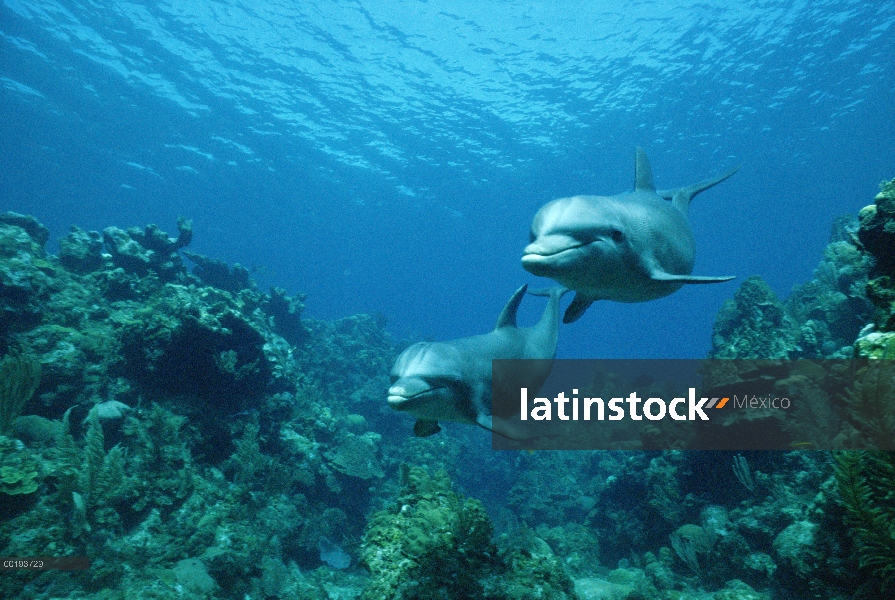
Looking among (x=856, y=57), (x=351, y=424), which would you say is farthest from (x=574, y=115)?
(x=351, y=424)

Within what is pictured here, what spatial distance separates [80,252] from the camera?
12234 millimetres

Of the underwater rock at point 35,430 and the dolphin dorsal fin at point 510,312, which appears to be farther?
the underwater rock at point 35,430

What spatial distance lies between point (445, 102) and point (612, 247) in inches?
1146

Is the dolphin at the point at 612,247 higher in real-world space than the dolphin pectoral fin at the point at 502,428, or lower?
higher

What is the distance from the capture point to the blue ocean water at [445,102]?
2167cm

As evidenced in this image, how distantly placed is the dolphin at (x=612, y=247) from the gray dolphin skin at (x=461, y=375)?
114cm

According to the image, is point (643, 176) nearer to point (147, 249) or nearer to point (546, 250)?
point (546, 250)

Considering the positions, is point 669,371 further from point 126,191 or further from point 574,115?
point 126,191

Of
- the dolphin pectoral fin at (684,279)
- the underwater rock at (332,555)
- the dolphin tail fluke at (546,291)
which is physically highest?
the dolphin tail fluke at (546,291)

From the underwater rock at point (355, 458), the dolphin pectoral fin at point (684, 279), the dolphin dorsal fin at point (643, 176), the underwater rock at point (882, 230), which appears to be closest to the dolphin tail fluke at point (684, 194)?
the dolphin dorsal fin at point (643, 176)

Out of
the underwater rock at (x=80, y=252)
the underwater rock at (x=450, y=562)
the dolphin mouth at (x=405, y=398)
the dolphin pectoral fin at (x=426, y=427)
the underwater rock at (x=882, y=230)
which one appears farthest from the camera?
the underwater rock at (x=80, y=252)

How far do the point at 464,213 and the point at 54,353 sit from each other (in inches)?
1945

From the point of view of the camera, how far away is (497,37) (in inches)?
910

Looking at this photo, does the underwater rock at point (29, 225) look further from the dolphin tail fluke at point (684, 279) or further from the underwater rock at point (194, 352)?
the dolphin tail fluke at point (684, 279)
